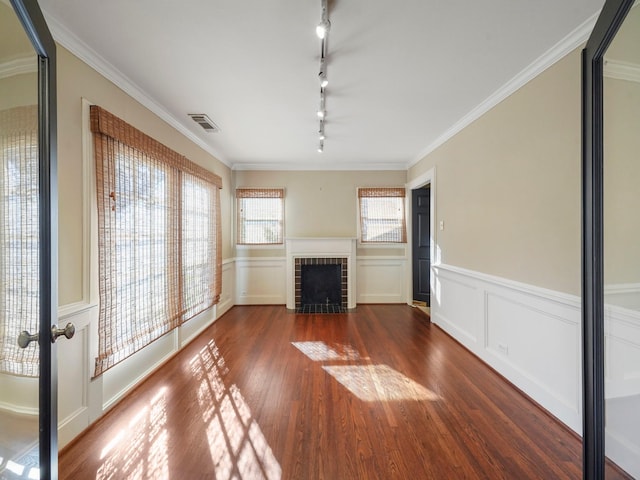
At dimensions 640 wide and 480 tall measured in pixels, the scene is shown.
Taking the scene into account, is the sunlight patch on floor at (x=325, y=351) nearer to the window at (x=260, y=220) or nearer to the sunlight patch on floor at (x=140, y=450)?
the sunlight patch on floor at (x=140, y=450)

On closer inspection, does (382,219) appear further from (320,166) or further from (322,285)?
(322,285)

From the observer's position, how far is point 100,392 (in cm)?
187

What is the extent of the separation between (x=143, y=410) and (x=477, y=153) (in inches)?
146

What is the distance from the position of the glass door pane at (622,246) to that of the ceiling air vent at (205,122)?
3002 millimetres

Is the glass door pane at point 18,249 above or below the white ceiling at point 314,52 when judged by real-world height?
below

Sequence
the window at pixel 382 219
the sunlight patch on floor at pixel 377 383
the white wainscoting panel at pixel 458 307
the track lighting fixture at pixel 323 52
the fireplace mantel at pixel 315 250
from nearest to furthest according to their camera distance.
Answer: the track lighting fixture at pixel 323 52
the sunlight patch on floor at pixel 377 383
the white wainscoting panel at pixel 458 307
the fireplace mantel at pixel 315 250
the window at pixel 382 219

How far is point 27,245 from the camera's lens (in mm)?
956

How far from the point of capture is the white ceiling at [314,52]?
1.47m

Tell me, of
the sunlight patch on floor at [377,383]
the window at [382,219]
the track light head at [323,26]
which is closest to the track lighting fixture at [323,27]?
the track light head at [323,26]

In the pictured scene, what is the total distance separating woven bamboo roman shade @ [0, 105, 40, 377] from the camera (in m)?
0.90

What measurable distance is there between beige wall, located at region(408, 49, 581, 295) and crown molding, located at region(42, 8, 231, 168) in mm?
3152

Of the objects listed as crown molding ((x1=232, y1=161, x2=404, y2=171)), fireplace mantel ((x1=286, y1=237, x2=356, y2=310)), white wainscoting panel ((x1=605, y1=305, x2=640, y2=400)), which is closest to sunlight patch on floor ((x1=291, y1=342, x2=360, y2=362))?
fireplace mantel ((x1=286, y1=237, x2=356, y2=310))

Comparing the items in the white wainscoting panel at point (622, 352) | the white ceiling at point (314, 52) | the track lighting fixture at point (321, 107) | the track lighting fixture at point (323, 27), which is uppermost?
the white ceiling at point (314, 52)

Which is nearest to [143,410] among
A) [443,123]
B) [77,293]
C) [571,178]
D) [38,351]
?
[77,293]
